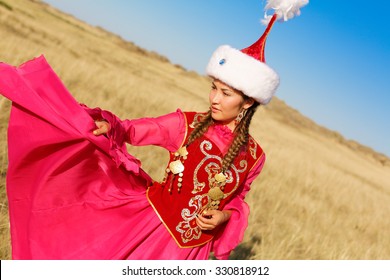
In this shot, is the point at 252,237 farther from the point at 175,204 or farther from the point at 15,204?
the point at 15,204

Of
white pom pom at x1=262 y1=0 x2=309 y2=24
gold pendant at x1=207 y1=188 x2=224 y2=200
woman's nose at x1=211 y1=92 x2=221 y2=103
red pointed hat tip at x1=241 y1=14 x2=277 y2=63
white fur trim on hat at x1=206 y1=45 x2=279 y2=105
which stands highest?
white pom pom at x1=262 y1=0 x2=309 y2=24

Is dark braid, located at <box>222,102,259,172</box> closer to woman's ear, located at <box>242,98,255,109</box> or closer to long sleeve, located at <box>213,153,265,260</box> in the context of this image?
woman's ear, located at <box>242,98,255,109</box>

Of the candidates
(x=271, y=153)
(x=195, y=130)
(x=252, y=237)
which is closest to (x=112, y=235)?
(x=195, y=130)

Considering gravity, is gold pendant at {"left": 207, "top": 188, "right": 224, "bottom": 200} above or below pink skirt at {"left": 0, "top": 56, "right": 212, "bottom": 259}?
above

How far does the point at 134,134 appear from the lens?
2385 mm

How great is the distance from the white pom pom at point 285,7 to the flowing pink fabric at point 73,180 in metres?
0.91

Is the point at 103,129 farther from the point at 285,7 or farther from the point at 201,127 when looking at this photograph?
the point at 285,7

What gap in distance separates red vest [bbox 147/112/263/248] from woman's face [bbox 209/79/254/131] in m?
0.17

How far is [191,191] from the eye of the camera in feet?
8.10

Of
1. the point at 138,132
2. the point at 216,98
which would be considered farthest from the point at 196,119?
the point at 138,132

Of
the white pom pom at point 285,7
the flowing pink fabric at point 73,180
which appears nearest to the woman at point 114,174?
the flowing pink fabric at point 73,180

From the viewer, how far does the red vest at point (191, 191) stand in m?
2.46

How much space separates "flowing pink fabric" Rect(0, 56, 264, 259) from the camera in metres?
2.25

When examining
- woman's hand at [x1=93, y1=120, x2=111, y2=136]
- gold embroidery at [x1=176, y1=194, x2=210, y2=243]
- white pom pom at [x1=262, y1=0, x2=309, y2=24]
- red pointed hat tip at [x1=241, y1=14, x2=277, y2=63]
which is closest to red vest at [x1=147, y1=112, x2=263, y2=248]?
gold embroidery at [x1=176, y1=194, x2=210, y2=243]
